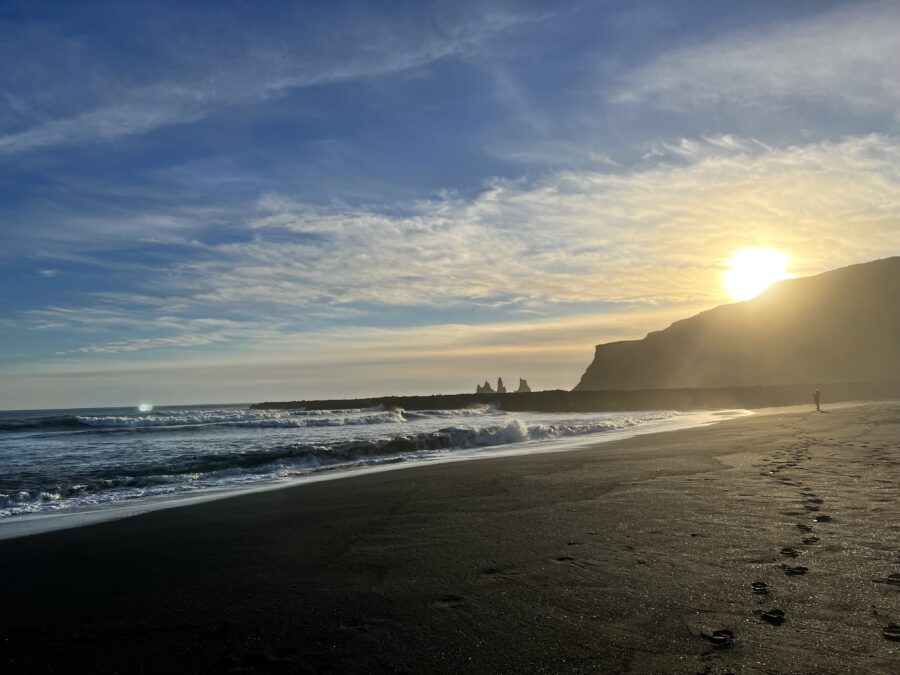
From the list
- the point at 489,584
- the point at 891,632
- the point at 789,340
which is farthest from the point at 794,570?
the point at 789,340

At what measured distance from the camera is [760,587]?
400cm

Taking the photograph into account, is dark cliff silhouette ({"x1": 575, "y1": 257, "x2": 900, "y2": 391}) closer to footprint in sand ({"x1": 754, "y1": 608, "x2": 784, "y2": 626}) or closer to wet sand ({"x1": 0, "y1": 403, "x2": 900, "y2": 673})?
wet sand ({"x1": 0, "y1": 403, "x2": 900, "y2": 673})

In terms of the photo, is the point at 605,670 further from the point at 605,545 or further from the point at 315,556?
the point at 315,556

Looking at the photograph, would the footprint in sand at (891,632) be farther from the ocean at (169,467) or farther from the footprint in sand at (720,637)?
the ocean at (169,467)

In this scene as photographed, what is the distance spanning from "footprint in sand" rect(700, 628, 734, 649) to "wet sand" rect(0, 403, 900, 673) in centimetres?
2

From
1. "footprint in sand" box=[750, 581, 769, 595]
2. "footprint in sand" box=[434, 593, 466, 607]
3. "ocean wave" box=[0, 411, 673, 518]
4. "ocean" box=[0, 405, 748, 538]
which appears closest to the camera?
"footprint in sand" box=[750, 581, 769, 595]

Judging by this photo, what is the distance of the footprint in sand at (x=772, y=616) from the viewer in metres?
3.39

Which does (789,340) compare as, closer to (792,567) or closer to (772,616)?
(792,567)

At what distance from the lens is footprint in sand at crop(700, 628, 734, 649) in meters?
3.17

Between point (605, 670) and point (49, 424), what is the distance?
48925mm

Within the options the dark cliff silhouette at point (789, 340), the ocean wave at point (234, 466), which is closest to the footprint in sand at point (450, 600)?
the ocean wave at point (234, 466)

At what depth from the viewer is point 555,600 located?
400 centimetres

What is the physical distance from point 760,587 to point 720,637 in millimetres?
952

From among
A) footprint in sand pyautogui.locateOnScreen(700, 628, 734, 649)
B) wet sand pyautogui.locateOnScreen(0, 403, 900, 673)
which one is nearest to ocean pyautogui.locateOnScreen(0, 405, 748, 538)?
wet sand pyautogui.locateOnScreen(0, 403, 900, 673)
